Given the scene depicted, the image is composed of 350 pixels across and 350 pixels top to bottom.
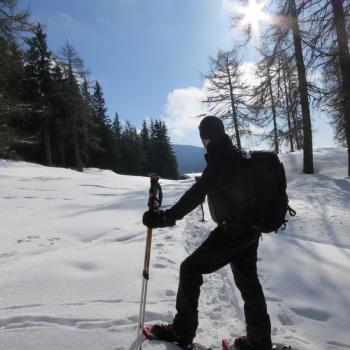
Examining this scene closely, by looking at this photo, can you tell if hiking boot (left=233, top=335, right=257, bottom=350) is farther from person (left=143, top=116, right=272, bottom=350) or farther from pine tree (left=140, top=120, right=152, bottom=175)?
pine tree (left=140, top=120, right=152, bottom=175)

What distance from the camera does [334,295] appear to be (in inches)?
185

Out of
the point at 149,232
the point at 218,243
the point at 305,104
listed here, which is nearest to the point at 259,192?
the point at 218,243

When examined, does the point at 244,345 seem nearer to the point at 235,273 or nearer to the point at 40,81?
the point at 235,273

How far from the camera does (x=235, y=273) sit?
136 inches

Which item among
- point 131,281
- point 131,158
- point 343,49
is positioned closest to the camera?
A: point 131,281

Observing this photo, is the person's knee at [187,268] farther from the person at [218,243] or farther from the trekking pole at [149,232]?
the trekking pole at [149,232]

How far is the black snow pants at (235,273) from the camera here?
128 inches

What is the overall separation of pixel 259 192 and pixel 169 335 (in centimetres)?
168

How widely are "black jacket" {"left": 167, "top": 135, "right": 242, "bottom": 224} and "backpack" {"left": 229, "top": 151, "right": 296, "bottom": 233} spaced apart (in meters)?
0.07

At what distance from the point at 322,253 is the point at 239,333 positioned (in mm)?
3054

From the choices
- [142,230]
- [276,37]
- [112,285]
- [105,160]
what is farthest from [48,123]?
[112,285]

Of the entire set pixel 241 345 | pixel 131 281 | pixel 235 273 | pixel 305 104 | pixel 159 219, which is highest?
pixel 305 104

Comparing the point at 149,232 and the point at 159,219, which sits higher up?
the point at 159,219

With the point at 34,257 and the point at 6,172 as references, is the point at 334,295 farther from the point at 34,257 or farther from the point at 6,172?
the point at 6,172
